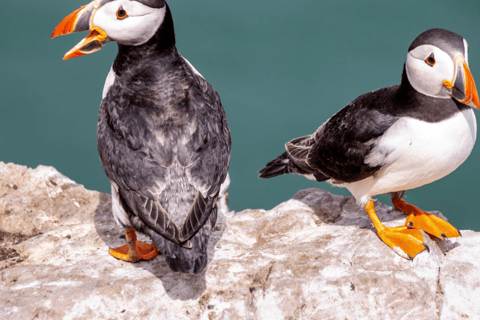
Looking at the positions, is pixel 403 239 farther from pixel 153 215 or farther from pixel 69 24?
pixel 69 24

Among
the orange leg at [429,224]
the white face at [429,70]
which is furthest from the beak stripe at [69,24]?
the orange leg at [429,224]

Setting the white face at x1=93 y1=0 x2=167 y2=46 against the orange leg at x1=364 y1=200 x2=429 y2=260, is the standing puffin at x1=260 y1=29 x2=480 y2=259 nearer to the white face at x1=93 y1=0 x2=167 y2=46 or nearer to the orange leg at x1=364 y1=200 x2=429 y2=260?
the orange leg at x1=364 y1=200 x2=429 y2=260

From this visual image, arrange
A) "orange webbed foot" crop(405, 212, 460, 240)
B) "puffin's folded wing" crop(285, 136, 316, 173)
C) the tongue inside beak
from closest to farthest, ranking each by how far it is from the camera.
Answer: the tongue inside beak → "orange webbed foot" crop(405, 212, 460, 240) → "puffin's folded wing" crop(285, 136, 316, 173)

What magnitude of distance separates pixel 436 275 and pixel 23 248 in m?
2.61

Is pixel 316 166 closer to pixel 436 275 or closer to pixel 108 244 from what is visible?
pixel 436 275

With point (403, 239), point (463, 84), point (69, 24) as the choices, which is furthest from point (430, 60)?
point (69, 24)

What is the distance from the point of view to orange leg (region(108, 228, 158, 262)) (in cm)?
355

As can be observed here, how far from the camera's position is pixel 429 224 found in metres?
3.70

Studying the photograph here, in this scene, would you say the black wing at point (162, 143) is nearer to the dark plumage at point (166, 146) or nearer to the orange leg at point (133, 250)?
the dark plumage at point (166, 146)

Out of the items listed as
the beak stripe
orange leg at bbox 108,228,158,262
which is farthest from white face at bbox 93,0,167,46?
orange leg at bbox 108,228,158,262

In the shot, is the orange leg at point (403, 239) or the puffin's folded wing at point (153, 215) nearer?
the puffin's folded wing at point (153, 215)

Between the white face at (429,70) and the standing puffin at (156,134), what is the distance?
1140 millimetres

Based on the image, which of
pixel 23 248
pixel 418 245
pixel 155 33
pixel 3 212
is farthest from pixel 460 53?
pixel 3 212

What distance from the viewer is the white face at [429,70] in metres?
3.08
